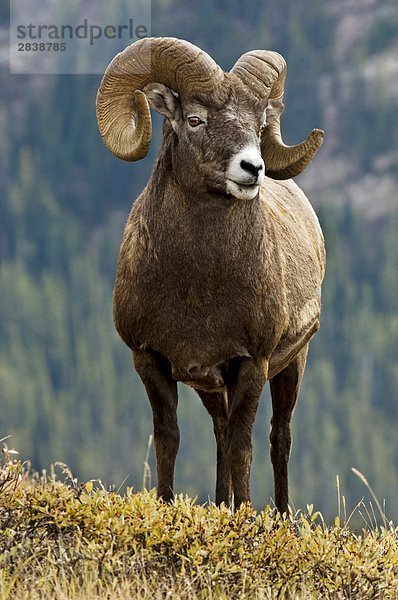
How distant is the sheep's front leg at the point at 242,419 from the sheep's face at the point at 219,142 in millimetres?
1226

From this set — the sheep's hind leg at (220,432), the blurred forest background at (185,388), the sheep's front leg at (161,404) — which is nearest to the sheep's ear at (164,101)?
the sheep's front leg at (161,404)

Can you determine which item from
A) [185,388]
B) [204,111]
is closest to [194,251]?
[204,111]

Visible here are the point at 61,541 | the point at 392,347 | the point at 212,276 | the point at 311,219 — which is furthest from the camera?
the point at 392,347

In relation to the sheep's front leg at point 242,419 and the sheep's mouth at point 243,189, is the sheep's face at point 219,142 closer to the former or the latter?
the sheep's mouth at point 243,189

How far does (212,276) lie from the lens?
8.35 meters

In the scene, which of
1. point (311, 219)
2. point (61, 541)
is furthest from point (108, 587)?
point (311, 219)

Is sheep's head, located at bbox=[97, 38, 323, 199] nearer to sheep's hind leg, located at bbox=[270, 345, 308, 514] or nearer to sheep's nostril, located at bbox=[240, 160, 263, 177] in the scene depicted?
sheep's nostril, located at bbox=[240, 160, 263, 177]

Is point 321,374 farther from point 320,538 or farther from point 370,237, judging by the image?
point 320,538

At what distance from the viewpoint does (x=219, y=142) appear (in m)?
7.98

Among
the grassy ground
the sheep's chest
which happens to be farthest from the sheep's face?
the grassy ground

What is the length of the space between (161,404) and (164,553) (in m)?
1.90

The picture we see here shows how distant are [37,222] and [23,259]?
8.60m

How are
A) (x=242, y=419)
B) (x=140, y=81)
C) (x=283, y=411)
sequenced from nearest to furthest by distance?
(x=242, y=419) → (x=140, y=81) → (x=283, y=411)

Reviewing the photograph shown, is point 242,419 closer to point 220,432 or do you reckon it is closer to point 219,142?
point 220,432
